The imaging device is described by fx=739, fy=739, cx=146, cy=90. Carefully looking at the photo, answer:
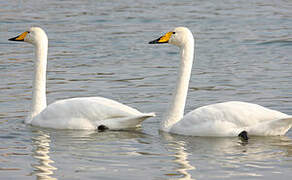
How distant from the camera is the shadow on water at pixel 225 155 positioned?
7.80m

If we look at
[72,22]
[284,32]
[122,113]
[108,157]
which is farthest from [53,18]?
[108,157]

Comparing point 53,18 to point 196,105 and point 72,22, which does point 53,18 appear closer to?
point 72,22

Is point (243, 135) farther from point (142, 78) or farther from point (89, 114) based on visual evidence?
point (142, 78)

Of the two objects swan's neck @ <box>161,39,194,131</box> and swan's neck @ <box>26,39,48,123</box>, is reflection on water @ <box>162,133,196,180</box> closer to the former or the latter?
swan's neck @ <box>161,39,194,131</box>

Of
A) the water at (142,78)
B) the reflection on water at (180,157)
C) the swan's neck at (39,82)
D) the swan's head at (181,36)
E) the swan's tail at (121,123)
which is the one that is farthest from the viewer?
the swan's neck at (39,82)

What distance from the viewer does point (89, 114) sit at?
33.5 feet

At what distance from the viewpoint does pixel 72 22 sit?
23.6 meters

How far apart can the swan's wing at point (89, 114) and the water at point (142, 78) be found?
6.1 inches

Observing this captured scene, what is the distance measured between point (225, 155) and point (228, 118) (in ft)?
3.23

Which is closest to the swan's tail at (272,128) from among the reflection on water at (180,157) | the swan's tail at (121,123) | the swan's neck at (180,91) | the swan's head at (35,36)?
the reflection on water at (180,157)

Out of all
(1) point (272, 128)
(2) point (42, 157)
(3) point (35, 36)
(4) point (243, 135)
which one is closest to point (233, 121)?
(4) point (243, 135)

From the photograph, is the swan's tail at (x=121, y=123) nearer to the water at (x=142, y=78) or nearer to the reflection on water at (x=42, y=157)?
the water at (x=142, y=78)

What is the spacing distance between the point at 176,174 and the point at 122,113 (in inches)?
96.9

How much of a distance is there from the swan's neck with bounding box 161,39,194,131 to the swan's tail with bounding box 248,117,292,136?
4.08 ft
